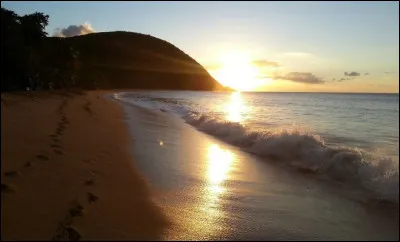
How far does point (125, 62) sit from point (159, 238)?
564 feet

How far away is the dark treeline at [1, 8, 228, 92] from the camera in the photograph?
2919 centimetres

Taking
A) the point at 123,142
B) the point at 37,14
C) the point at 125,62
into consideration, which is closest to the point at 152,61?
the point at 125,62

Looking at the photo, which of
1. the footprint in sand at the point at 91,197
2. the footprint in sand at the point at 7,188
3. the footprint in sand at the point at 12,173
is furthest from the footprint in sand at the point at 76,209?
the footprint in sand at the point at 12,173

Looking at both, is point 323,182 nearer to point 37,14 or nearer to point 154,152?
point 154,152

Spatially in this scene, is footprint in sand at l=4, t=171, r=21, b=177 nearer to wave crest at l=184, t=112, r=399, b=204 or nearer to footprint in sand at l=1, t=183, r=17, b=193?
footprint in sand at l=1, t=183, r=17, b=193

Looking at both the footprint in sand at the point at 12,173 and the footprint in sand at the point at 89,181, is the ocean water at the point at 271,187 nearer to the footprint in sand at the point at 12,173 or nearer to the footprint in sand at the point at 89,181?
the footprint in sand at the point at 89,181

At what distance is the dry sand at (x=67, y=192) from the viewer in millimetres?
4586

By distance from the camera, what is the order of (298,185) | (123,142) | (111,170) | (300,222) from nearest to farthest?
(300,222)
(111,170)
(298,185)
(123,142)

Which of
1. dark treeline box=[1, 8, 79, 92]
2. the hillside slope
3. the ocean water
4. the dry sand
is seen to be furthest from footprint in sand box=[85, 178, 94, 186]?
the hillside slope

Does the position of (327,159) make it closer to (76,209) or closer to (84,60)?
(76,209)

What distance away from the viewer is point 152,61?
182750 millimetres

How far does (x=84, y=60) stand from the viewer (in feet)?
515

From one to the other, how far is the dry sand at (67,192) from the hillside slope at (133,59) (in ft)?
477

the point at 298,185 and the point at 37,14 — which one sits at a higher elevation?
the point at 37,14
